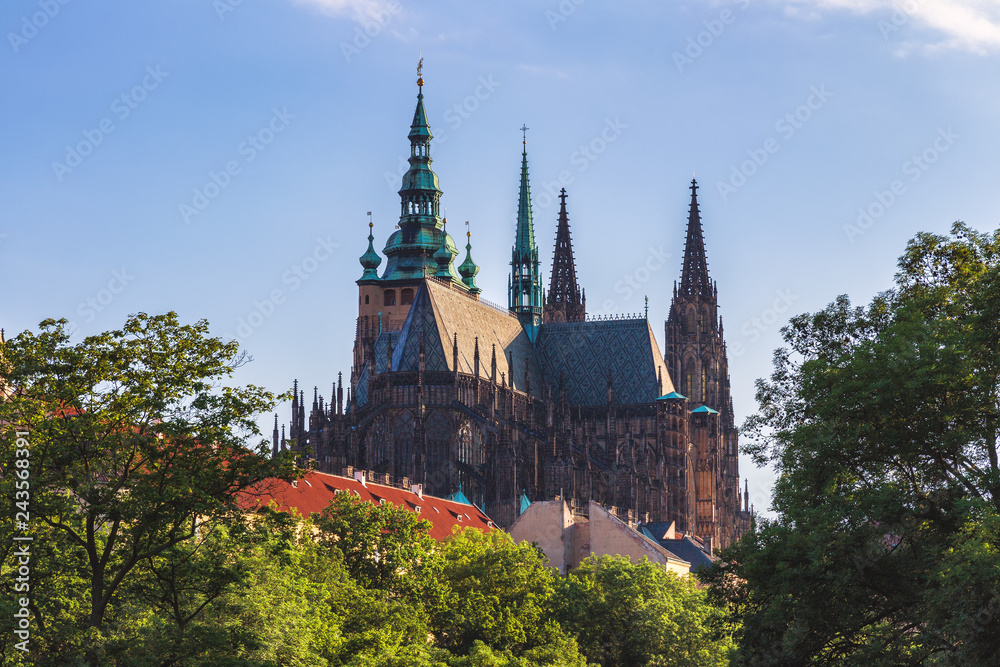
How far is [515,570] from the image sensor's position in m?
70.8

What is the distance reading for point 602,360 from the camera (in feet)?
477

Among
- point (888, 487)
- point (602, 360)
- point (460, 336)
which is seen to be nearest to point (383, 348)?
point (460, 336)

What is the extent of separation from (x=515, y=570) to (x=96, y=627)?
124ft

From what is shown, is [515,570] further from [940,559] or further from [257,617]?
[940,559]

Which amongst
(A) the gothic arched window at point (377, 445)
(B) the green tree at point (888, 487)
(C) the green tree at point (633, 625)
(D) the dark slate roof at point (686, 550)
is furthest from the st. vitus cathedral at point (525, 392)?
(B) the green tree at point (888, 487)

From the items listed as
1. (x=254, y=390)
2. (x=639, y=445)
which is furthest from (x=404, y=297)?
(x=254, y=390)

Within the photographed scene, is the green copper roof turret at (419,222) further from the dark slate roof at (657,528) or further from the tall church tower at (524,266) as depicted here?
the dark slate roof at (657,528)

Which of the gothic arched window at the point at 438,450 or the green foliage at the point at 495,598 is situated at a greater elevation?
the gothic arched window at the point at 438,450

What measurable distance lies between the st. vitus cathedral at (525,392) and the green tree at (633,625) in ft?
98.7

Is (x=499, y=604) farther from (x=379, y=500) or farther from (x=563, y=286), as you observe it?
(x=563, y=286)

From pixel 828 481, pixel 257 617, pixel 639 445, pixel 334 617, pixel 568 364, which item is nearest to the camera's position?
pixel 828 481

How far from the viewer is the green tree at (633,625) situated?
73.7 m

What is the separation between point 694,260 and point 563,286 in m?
16.1

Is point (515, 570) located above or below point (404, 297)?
below
